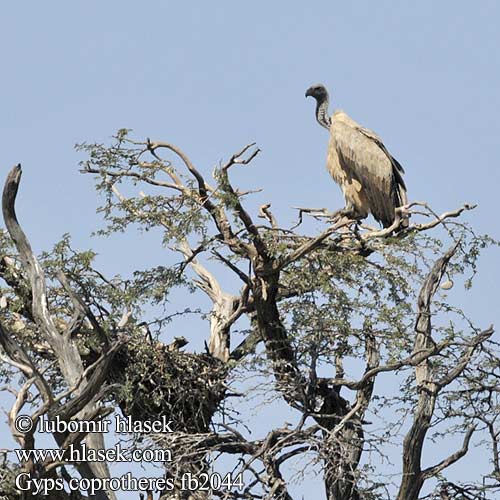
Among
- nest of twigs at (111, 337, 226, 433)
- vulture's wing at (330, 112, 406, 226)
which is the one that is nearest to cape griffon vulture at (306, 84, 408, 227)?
vulture's wing at (330, 112, 406, 226)

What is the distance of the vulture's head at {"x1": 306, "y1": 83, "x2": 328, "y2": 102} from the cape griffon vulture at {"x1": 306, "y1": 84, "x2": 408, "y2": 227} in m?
0.56

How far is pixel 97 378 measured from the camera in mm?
10133

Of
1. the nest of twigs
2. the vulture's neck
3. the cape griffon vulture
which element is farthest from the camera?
the vulture's neck

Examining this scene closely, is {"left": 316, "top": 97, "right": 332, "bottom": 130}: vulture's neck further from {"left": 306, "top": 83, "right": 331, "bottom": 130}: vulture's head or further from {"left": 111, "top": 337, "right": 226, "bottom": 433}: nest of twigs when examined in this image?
{"left": 111, "top": 337, "right": 226, "bottom": 433}: nest of twigs

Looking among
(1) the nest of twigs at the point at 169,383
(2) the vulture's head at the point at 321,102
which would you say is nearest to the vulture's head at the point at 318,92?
(2) the vulture's head at the point at 321,102

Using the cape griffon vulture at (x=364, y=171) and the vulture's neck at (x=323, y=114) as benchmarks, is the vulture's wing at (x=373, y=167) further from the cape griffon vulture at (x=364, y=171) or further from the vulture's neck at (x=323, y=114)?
the vulture's neck at (x=323, y=114)

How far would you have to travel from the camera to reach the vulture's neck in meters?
15.6

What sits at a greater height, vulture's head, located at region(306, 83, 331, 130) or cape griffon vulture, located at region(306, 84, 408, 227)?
vulture's head, located at region(306, 83, 331, 130)

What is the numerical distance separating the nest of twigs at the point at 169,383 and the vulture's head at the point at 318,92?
12.7 feet

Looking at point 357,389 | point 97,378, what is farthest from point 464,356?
point 97,378

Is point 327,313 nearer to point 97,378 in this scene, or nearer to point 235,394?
point 235,394

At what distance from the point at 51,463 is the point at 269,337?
3.23 m

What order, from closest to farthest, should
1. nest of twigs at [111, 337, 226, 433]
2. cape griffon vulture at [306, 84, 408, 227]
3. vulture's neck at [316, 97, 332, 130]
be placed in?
nest of twigs at [111, 337, 226, 433], cape griffon vulture at [306, 84, 408, 227], vulture's neck at [316, 97, 332, 130]

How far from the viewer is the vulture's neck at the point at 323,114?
15.6 meters
